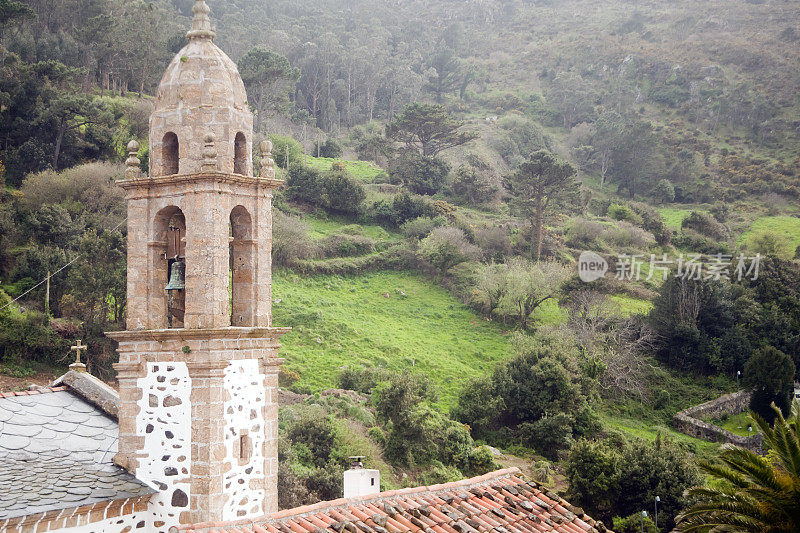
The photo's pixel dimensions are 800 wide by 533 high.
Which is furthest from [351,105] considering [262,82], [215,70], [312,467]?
[215,70]

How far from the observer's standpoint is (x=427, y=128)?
65688 mm

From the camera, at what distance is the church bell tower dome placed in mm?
11922

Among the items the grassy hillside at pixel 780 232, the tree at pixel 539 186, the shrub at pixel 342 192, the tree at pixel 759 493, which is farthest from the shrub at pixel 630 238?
the tree at pixel 759 493

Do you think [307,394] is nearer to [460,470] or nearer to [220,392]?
[460,470]

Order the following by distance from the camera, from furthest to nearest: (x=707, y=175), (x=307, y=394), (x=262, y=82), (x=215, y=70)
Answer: (x=707, y=175)
(x=262, y=82)
(x=307, y=394)
(x=215, y=70)

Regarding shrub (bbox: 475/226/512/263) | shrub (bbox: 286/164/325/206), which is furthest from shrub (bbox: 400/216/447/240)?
shrub (bbox: 286/164/325/206)

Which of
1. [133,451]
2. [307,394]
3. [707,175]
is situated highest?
[707,175]

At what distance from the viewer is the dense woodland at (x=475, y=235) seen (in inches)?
1088

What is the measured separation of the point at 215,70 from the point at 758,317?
3909cm

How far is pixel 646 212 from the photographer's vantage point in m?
65.4

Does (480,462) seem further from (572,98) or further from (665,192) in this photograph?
(572,98)

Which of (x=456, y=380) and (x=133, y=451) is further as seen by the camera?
(x=456, y=380)

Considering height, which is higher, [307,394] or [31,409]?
[31,409]

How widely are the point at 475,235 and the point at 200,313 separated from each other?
137 feet
